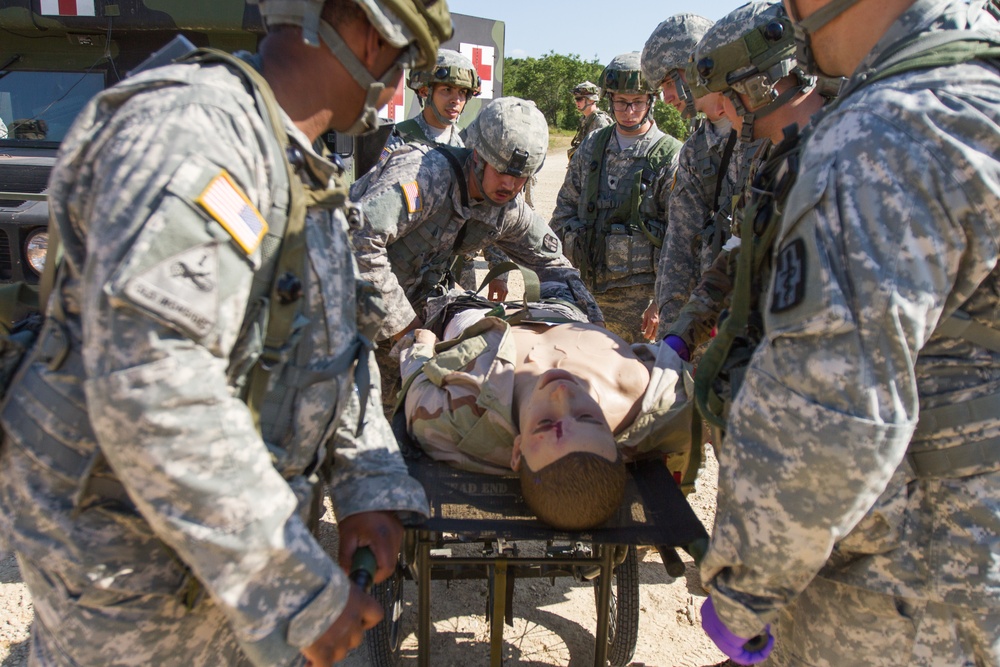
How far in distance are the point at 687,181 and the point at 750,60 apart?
1168 millimetres

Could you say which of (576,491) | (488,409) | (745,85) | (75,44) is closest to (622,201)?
(745,85)

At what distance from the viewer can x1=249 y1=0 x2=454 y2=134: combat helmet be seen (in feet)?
4.46

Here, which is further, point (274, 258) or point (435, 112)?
point (435, 112)

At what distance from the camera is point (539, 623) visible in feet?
9.91

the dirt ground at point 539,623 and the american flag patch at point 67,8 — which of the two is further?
the american flag patch at point 67,8

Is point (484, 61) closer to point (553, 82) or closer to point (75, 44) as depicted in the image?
point (75, 44)

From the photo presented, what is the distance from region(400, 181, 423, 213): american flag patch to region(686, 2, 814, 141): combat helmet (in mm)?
1223

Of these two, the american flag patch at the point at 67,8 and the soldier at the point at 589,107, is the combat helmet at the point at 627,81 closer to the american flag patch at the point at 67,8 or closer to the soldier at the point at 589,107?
the american flag patch at the point at 67,8

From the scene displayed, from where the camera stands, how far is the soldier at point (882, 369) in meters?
1.22

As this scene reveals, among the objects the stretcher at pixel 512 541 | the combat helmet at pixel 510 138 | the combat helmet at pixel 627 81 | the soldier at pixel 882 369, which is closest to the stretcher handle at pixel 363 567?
the stretcher at pixel 512 541

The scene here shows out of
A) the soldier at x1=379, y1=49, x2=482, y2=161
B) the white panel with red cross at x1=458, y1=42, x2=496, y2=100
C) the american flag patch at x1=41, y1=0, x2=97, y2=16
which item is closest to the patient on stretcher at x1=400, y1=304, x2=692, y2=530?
the american flag patch at x1=41, y1=0, x2=97, y2=16

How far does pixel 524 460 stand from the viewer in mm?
2414

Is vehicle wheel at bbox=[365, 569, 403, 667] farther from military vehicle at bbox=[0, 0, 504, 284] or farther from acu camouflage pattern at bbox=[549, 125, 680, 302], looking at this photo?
acu camouflage pattern at bbox=[549, 125, 680, 302]

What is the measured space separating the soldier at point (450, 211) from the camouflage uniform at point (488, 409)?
0.43 m
